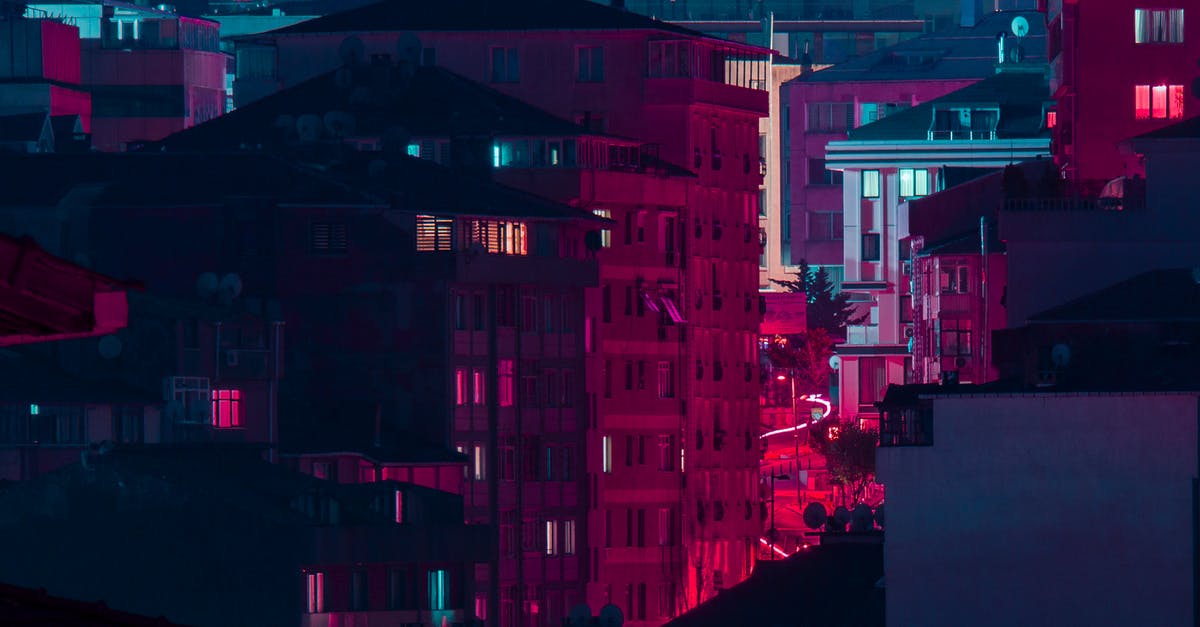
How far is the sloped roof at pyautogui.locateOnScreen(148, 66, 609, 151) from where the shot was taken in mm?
137500

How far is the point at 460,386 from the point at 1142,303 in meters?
31.0

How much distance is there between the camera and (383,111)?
141125mm

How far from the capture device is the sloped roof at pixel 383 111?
138 m

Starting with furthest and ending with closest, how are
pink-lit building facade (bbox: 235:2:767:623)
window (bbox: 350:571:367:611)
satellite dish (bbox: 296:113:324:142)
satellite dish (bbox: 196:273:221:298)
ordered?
pink-lit building facade (bbox: 235:2:767:623), satellite dish (bbox: 296:113:324:142), satellite dish (bbox: 196:273:221:298), window (bbox: 350:571:367:611)

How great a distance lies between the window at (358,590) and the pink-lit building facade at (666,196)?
38.3 m

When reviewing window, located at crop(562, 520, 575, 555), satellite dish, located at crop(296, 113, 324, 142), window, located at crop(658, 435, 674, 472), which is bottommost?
window, located at crop(562, 520, 575, 555)

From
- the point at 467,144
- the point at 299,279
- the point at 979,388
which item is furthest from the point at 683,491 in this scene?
the point at 979,388

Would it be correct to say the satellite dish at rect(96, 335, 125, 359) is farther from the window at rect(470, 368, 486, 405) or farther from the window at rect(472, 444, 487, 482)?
the window at rect(472, 444, 487, 482)

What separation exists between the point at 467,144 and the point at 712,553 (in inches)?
817

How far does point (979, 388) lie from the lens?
322ft

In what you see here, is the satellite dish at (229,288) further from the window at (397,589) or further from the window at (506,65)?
the window at (506,65)

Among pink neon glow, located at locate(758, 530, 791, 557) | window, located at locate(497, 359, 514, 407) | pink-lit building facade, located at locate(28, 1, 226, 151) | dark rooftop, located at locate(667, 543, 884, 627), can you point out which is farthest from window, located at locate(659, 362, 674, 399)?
pink-lit building facade, located at locate(28, 1, 226, 151)

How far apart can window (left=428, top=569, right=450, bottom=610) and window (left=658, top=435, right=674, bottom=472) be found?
38078 millimetres

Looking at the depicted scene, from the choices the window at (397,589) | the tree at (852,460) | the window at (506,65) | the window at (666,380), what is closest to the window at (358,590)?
the window at (397,589)
